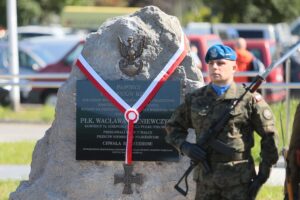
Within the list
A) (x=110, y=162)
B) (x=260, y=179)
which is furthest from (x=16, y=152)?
(x=260, y=179)

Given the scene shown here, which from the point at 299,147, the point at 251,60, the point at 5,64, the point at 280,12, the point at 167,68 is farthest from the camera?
the point at 280,12

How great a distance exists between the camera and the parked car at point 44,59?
2153cm

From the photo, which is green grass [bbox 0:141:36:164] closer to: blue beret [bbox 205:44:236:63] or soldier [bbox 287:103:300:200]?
blue beret [bbox 205:44:236:63]

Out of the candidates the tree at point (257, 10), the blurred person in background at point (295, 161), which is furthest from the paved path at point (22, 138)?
the tree at point (257, 10)

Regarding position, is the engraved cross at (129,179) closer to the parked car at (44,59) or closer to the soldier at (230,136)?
the soldier at (230,136)

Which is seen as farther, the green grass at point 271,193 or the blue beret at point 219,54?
the green grass at point 271,193

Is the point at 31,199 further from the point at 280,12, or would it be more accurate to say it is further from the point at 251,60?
the point at 280,12

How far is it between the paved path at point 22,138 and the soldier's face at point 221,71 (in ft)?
14.4

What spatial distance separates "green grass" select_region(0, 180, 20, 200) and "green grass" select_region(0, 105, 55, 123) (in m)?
7.60

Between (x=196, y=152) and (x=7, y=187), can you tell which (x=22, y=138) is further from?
(x=196, y=152)

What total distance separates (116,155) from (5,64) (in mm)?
16245

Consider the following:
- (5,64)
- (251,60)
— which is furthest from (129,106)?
(5,64)

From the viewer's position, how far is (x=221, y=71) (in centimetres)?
632

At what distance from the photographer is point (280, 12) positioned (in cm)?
4697
